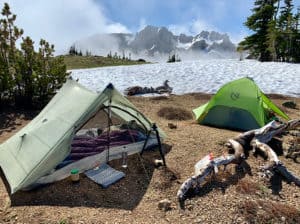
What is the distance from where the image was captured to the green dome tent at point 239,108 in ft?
23.6

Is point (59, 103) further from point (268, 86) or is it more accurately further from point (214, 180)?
point (268, 86)

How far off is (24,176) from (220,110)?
18.5 ft

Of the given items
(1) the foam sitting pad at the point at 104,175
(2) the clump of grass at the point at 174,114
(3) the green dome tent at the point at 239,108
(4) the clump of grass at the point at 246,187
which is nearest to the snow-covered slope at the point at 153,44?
(2) the clump of grass at the point at 174,114

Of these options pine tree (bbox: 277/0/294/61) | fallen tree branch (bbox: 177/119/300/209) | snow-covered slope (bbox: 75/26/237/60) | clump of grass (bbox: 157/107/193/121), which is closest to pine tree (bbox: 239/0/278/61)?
pine tree (bbox: 277/0/294/61)

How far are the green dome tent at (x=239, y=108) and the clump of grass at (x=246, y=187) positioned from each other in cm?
322

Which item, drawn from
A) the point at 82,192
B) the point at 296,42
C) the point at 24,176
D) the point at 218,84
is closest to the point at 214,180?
the point at 82,192

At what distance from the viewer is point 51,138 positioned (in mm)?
4551

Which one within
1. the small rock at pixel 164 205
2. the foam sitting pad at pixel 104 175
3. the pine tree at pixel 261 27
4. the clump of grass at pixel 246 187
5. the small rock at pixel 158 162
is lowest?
the small rock at pixel 164 205

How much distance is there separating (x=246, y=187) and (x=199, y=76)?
13.0 metres

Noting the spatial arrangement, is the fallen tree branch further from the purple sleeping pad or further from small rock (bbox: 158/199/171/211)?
the purple sleeping pad

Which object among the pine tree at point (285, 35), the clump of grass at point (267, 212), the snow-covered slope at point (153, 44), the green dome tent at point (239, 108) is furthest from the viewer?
the snow-covered slope at point (153, 44)

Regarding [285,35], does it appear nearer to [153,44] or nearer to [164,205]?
[164,205]

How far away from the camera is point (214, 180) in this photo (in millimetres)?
4344

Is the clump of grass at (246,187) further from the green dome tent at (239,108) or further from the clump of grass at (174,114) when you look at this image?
the clump of grass at (174,114)
